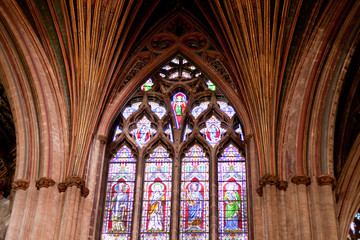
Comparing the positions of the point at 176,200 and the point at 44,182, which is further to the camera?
the point at 176,200

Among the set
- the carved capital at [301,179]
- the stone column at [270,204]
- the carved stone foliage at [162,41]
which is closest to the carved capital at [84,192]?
the stone column at [270,204]

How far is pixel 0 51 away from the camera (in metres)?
19.6

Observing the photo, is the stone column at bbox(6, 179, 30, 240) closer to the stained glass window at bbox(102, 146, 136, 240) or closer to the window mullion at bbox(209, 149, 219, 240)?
the stained glass window at bbox(102, 146, 136, 240)

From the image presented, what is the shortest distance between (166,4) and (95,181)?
22.6 feet

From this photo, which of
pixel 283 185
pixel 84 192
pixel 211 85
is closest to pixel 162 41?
pixel 211 85

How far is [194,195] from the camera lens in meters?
19.5

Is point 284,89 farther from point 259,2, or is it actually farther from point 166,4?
point 166,4

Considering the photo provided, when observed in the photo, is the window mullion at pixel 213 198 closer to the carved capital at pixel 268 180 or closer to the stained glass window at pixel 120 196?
the carved capital at pixel 268 180

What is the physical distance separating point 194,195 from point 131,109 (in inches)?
147

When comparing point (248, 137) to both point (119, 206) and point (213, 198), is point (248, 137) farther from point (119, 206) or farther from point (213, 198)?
point (119, 206)

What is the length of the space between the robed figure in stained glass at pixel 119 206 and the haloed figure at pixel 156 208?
0.69 metres

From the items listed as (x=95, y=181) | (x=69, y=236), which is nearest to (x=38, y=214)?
(x=69, y=236)

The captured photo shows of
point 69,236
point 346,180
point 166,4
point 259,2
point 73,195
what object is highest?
point 166,4

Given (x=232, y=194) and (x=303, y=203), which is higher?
(x=232, y=194)
